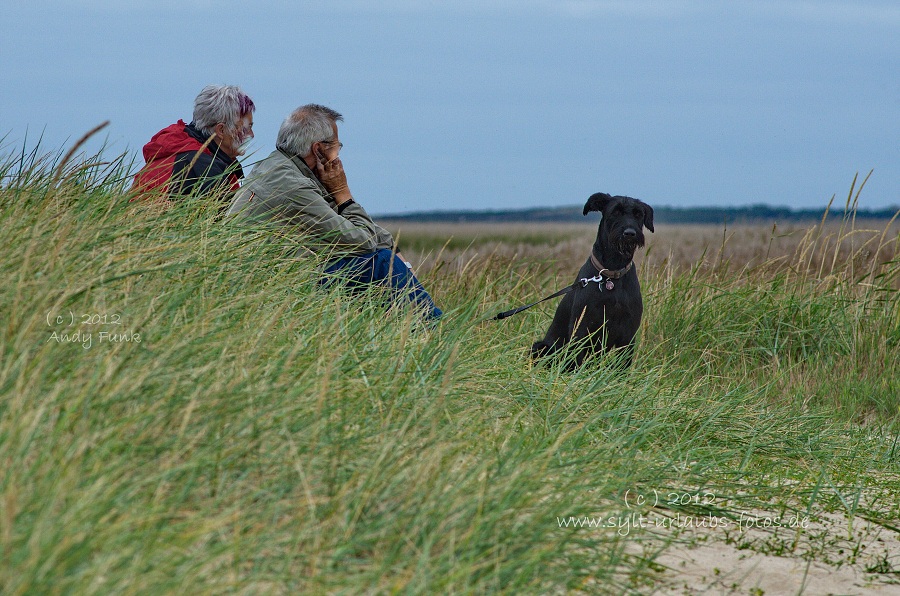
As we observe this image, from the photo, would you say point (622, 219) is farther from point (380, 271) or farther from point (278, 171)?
point (278, 171)

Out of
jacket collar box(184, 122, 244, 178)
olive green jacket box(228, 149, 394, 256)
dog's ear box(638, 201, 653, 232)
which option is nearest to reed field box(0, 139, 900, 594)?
olive green jacket box(228, 149, 394, 256)

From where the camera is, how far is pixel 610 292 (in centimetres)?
599

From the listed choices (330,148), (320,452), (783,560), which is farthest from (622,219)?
(320,452)

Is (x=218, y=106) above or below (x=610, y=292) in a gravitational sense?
above

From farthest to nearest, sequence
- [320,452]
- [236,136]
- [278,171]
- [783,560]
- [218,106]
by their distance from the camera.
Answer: [236,136], [218,106], [278,171], [783,560], [320,452]

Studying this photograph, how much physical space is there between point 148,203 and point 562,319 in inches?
118

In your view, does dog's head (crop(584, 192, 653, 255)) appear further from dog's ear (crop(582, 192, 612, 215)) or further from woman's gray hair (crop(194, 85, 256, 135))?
woman's gray hair (crop(194, 85, 256, 135))

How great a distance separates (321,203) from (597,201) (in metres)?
2.14

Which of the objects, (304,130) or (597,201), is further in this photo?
(597,201)

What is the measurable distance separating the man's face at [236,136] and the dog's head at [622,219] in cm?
250

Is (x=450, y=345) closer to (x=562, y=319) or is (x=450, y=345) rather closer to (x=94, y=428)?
(x=94, y=428)

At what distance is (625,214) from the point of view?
20.4ft

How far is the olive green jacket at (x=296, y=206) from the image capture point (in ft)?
17.6

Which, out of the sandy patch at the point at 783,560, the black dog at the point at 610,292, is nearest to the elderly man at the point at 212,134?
the black dog at the point at 610,292
